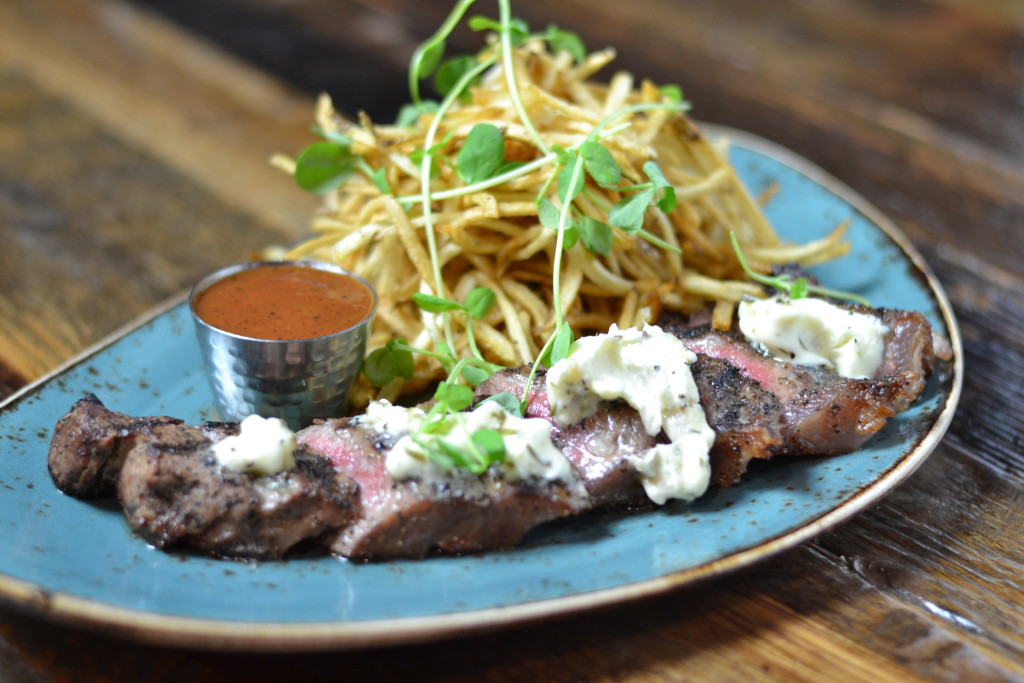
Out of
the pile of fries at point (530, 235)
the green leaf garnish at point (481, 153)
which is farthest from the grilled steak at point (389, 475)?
the green leaf garnish at point (481, 153)

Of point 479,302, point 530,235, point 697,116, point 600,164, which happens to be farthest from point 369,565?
point 697,116

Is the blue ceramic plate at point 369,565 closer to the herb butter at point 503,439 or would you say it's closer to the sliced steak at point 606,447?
the sliced steak at point 606,447

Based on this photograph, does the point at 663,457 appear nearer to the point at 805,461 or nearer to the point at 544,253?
the point at 805,461

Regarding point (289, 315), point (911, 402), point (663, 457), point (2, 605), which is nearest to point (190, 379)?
point (289, 315)

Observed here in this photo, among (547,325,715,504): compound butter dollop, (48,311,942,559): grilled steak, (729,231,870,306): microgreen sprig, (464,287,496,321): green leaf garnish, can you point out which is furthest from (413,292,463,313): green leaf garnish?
(729,231,870,306): microgreen sprig

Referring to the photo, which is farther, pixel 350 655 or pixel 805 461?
pixel 805 461

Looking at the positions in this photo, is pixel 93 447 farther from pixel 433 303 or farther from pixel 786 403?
pixel 786 403

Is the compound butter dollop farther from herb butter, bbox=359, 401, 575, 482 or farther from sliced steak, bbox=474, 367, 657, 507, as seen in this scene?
herb butter, bbox=359, 401, 575, 482
